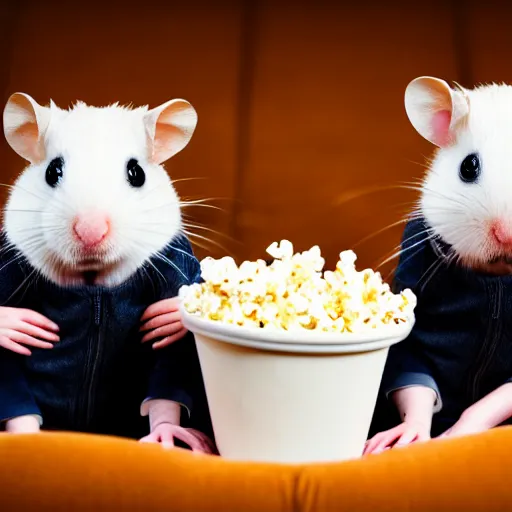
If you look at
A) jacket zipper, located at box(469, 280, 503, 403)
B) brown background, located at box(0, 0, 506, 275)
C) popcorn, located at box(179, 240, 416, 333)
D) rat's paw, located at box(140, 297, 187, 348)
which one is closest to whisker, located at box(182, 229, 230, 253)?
brown background, located at box(0, 0, 506, 275)

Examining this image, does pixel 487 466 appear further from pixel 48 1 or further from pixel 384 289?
pixel 48 1

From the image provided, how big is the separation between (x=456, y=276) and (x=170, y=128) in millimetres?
505

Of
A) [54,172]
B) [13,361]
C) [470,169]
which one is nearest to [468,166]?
[470,169]

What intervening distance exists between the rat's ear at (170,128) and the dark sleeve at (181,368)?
145 millimetres

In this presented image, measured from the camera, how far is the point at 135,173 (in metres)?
1.06

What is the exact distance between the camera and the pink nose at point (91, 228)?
3.28 ft

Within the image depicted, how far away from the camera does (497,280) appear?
106 centimetres

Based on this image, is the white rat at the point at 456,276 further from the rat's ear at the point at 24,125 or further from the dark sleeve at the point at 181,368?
the rat's ear at the point at 24,125

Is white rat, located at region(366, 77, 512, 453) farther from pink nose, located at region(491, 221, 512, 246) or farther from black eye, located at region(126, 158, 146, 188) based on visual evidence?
black eye, located at region(126, 158, 146, 188)

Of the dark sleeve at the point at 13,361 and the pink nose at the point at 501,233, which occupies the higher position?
the pink nose at the point at 501,233

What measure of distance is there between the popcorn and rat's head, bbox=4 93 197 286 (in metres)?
0.18

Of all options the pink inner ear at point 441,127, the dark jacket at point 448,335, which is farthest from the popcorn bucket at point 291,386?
the pink inner ear at point 441,127

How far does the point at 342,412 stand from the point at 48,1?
2.68ft

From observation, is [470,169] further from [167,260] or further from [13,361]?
[13,361]
